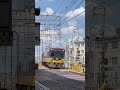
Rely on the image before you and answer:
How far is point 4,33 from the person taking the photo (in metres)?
10.2

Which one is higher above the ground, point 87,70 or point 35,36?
point 35,36

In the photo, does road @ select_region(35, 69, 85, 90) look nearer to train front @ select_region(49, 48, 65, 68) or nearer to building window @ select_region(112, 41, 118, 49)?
train front @ select_region(49, 48, 65, 68)

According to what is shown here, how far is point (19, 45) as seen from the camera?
11.3 metres

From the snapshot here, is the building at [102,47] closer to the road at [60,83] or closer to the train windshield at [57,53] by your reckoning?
the road at [60,83]

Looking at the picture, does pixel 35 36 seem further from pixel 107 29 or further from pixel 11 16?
pixel 107 29

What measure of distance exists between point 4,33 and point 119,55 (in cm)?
271

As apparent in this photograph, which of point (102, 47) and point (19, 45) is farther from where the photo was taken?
point (19, 45)

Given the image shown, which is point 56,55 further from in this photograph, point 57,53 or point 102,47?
point 102,47

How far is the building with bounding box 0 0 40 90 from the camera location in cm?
1114

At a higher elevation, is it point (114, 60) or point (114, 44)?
point (114, 44)

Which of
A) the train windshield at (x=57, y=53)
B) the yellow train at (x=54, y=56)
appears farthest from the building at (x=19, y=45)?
the train windshield at (x=57, y=53)

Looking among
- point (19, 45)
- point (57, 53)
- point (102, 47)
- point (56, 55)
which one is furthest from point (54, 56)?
point (102, 47)

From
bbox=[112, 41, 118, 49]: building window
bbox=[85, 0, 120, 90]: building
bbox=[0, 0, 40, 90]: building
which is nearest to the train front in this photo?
bbox=[0, 0, 40, 90]: building

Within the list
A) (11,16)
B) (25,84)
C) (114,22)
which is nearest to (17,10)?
(11,16)
